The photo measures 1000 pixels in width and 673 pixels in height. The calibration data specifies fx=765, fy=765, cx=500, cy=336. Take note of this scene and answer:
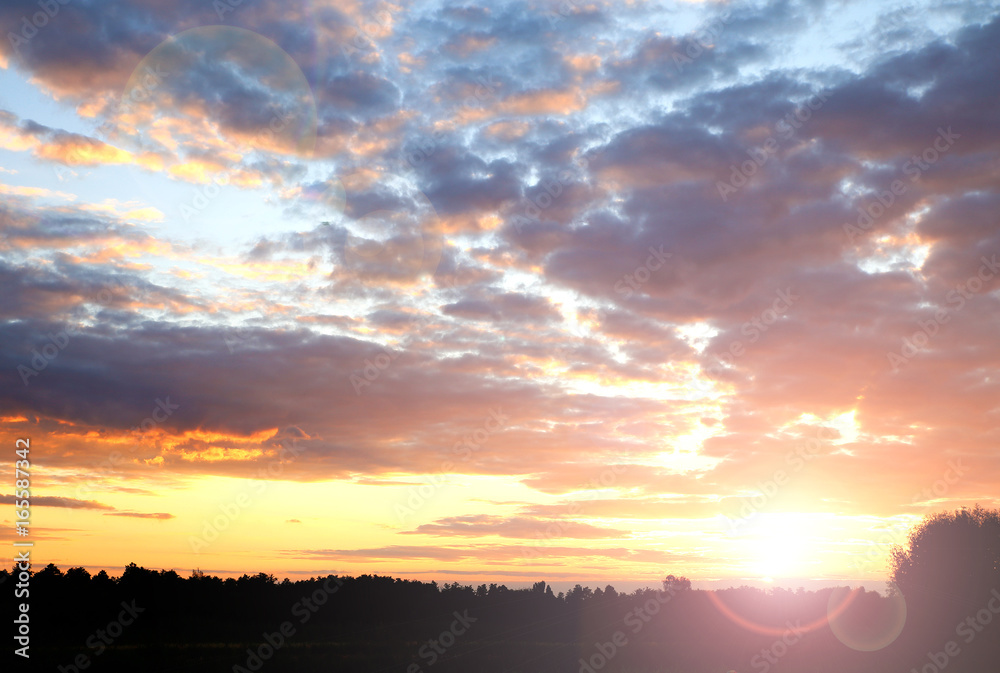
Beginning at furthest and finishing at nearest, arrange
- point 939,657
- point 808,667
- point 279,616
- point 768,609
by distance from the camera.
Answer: point 768,609, point 279,616, point 939,657, point 808,667

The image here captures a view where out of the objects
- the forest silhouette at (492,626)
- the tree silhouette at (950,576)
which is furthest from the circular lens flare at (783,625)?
the tree silhouette at (950,576)

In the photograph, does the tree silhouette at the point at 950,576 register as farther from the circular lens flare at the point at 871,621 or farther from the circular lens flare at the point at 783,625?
the circular lens flare at the point at 783,625

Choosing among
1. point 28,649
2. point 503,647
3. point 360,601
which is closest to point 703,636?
point 503,647

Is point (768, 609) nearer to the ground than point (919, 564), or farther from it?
nearer to the ground

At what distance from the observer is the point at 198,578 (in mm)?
101438

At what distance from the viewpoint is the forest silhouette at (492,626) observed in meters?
56.4

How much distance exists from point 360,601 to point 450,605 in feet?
65.4

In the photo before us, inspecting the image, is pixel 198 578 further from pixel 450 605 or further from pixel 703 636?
pixel 703 636

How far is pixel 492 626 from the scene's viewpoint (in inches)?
3807

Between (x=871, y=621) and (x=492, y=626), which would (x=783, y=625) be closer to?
(x=871, y=621)

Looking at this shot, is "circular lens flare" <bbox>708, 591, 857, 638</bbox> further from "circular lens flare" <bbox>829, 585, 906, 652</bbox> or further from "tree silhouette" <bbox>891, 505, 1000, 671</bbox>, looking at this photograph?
"tree silhouette" <bbox>891, 505, 1000, 671</bbox>

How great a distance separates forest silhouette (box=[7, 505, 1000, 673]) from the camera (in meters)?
56.4

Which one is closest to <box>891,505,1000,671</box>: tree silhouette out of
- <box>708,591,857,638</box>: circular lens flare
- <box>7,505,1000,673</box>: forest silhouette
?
<box>7,505,1000,673</box>: forest silhouette

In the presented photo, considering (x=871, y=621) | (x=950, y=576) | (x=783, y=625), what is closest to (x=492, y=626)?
(x=783, y=625)
